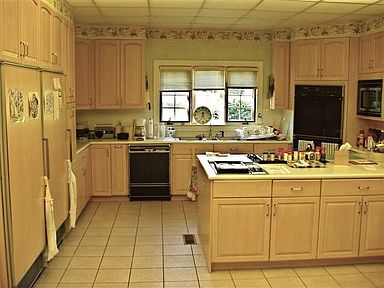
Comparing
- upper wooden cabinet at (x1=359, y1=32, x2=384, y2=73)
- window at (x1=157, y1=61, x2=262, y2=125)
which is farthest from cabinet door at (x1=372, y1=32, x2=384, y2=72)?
window at (x1=157, y1=61, x2=262, y2=125)

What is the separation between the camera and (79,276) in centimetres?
370

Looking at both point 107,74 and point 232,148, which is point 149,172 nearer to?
point 232,148

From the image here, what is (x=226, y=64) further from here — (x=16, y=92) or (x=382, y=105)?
(x=16, y=92)

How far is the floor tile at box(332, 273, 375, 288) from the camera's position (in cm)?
355

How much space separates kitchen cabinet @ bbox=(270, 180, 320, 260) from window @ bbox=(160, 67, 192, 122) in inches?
129

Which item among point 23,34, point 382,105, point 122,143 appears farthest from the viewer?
point 122,143

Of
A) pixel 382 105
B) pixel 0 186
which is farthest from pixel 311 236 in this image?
pixel 0 186

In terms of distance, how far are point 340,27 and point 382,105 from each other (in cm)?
127

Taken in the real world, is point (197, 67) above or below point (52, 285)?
above

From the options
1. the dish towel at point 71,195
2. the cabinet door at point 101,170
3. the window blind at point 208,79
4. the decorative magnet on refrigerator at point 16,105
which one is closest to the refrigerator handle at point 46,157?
the decorative magnet on refrigerator at point 16,105

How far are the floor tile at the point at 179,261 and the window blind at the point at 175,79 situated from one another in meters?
3.19

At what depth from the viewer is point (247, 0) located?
439 centimetres

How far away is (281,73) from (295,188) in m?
3.10

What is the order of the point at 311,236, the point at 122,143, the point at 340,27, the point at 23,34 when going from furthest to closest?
the point at 122,143 < the point at 340,27 < the point at 311,236 < the point at 23,34
